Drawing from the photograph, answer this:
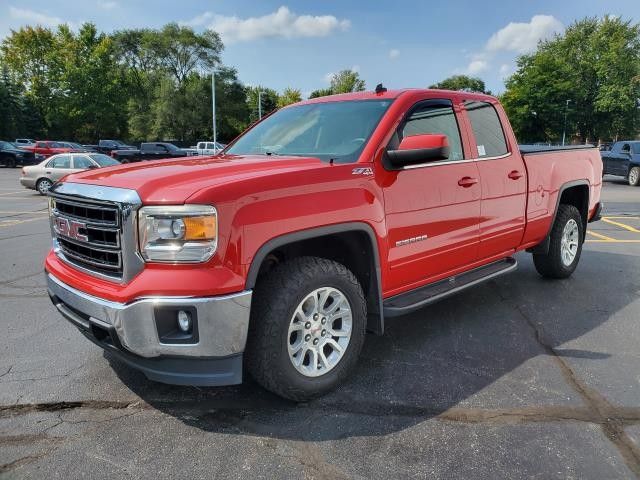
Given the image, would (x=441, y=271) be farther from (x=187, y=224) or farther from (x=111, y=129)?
(x=111, y=129)

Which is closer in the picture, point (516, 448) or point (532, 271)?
point (516, 448)

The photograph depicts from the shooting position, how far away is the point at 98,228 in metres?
2.77

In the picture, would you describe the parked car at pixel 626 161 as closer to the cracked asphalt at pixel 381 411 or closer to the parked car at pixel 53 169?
the cracked asphalt at pixel 381 411

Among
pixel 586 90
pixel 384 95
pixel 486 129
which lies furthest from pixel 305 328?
pixel 586 90

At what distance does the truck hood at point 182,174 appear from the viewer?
102 inches

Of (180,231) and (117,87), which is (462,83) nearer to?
(117,87)

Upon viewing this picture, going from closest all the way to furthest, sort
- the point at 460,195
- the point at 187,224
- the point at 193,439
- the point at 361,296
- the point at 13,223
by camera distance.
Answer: the point at 187,224
the point at 193,439
the point at 361,296
the point at 460,195
the point at 13,223

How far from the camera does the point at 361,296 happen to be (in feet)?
10.5

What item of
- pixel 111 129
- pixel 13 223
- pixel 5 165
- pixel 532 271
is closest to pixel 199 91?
pixel 111 129

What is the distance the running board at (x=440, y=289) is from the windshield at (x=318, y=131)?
1.06 metres

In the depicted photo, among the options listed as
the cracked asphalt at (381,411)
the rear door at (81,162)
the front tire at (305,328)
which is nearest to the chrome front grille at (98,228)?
the front tire at (305,328)

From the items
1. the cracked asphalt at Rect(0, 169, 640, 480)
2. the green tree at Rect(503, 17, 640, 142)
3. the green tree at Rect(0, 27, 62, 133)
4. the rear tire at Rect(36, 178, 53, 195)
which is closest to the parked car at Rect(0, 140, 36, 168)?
the rear tire at Rect(36, 178, 53, 195)

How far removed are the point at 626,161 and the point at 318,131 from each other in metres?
19.6

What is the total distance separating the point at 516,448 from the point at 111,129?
6233 centimetres
